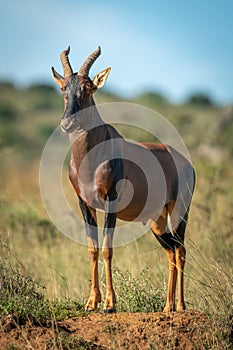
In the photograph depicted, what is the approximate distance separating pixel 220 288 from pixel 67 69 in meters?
3.34

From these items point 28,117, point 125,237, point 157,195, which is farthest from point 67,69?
point 28,117

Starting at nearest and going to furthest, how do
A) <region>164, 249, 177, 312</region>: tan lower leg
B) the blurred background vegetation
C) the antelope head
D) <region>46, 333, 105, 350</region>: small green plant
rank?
<region>46, 333, 105, 350</region>: small green plant
the antelope head
<region>164, 249, 177, 312</region>: tan lower leg
the blurred background vegetation

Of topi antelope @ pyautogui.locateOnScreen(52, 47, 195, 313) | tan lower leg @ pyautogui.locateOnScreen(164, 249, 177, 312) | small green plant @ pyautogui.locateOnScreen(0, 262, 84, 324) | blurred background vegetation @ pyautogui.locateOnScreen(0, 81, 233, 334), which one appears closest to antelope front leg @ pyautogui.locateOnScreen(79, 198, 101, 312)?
topi antelope @ pyautogui.locateOnScreen(52, 47, 195, 313)

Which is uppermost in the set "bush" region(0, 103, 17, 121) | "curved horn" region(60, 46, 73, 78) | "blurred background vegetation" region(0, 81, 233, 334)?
"bush" region(0, 103, 17, 121)

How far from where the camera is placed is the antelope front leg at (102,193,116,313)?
7.38 m

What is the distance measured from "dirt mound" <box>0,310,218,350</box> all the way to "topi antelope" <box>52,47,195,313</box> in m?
0.53

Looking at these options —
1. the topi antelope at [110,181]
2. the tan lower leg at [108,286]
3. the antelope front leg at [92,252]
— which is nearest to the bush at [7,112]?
the topi antelope at [110,181]

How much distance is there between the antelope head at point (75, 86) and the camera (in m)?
7.42

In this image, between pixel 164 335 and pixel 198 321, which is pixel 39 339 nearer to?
pixel 164 335

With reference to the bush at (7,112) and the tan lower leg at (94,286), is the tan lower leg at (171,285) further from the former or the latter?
the bush at (7,112)

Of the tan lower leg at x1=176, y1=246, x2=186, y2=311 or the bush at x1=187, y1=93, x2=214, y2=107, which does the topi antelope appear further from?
the bush at x1=187, y1=93, x2=214, y2=107

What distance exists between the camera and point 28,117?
53.4 metres

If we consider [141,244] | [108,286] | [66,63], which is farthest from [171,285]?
[141,244]

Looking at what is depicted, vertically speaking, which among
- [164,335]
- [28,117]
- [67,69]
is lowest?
[164,335]
